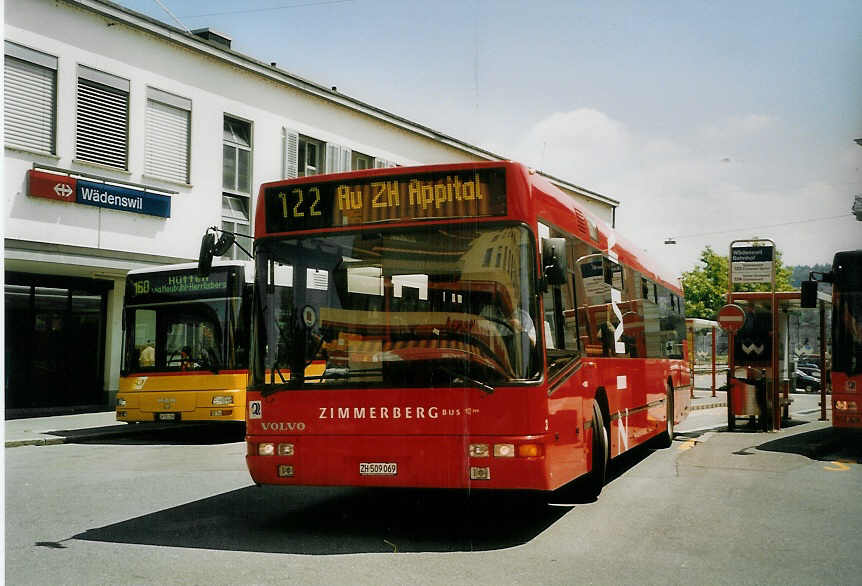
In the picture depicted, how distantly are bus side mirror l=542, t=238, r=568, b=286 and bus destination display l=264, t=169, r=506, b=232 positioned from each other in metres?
0.46

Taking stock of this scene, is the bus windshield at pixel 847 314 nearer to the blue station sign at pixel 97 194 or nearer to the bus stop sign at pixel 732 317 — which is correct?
the bus stop sign at pixel 732 317

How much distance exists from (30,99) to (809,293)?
15.4 meters

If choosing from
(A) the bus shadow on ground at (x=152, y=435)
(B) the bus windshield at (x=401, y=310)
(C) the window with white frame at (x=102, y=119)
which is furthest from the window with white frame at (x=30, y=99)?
(B) the bus windshield at (x=401, y=310)

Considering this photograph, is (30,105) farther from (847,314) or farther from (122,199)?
(847,314)

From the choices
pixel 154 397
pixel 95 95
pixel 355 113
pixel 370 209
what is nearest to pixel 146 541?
pixel 370 209

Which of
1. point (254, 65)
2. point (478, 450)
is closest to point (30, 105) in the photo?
point (254, 65)

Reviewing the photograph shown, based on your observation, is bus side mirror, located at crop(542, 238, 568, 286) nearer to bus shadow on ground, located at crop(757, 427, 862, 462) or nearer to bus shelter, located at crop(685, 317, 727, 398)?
bus shadow on ground, located at crop(757, 427, 862, 462)

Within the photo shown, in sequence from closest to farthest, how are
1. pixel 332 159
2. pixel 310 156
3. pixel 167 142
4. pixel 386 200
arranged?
pixel 386 200 < pixel 167 142 < pixel 310 156 < pixel 332 159

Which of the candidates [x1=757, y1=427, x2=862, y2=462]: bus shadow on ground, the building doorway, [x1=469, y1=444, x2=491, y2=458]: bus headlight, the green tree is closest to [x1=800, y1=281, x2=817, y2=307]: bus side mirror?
[x1=757, y1=427, x2=862, y2=462]: bus shadow on ground

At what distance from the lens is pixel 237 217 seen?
Result: 25.6 metres

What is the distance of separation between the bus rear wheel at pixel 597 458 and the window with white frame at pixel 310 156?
65.1 ft

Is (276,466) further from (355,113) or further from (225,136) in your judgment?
(355,113)

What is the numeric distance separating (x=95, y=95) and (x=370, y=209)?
15.3 meters

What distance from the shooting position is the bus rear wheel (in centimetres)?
916
